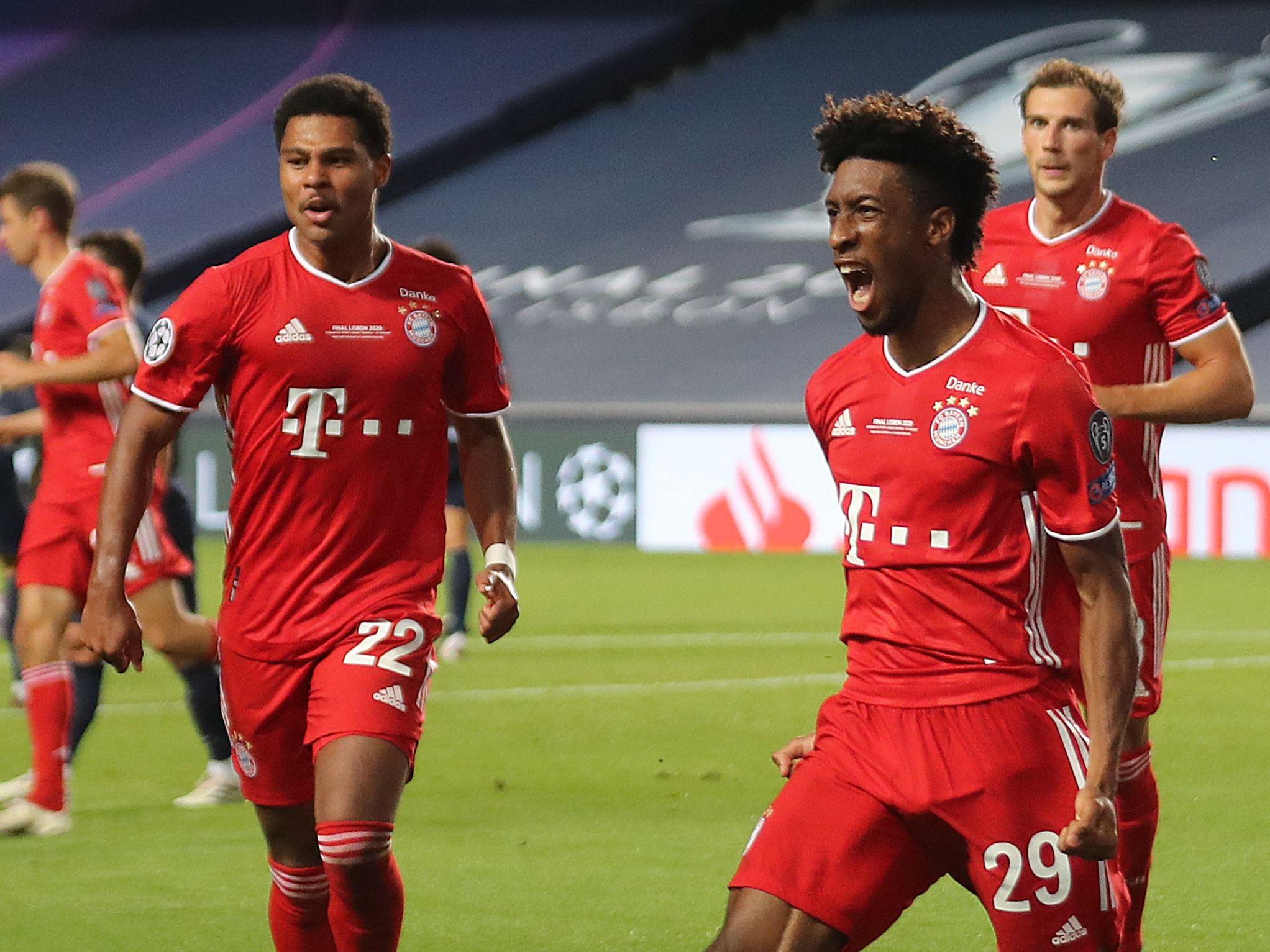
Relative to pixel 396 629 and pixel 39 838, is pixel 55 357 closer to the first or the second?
pixel 39 838

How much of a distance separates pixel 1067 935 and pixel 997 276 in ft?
7.18

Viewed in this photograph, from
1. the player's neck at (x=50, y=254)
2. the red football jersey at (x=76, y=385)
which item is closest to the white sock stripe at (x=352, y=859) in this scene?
the red football jersey at (x=76, y=385)

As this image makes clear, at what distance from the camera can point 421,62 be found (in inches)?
1051

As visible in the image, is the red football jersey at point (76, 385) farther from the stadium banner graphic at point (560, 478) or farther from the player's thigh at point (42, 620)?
the stadium banner graphic at point (560, 478)

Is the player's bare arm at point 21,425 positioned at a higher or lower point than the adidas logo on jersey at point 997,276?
lower

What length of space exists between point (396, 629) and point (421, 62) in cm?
2296

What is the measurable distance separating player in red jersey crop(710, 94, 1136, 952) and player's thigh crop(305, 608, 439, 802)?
1.01 meters

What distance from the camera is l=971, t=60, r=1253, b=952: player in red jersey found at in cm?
508

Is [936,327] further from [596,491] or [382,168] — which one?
[596,491]

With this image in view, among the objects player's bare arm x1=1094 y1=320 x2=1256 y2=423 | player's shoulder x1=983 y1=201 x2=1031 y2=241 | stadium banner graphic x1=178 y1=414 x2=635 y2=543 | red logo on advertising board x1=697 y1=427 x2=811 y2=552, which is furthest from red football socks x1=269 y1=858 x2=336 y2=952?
stadium banner graphic x1=178 y1=414 x2=635 y2=543

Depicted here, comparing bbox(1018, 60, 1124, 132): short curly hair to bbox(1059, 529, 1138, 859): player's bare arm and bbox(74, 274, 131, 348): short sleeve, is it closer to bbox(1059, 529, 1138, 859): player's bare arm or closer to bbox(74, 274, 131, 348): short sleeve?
bbox(1059, 529, 1138, 859): player's bare arm

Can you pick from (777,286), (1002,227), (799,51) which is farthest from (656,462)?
(1002,227)

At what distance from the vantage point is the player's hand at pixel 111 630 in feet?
14.1

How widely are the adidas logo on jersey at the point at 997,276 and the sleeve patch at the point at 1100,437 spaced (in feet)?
5.75
